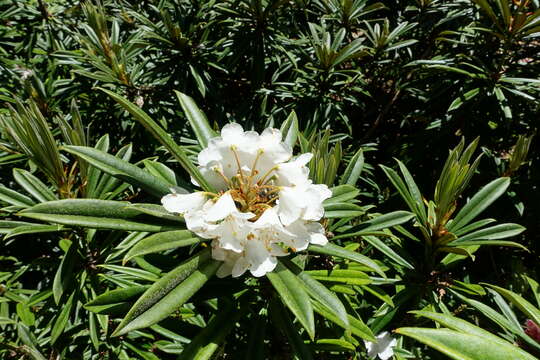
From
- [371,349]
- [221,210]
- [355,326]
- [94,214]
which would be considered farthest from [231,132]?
[371,349]

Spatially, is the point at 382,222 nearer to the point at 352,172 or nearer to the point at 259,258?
the point at 352,172

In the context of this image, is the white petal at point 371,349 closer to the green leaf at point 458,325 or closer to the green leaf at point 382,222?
the green leaf at point 382,222

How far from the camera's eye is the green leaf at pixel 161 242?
0.69 metres

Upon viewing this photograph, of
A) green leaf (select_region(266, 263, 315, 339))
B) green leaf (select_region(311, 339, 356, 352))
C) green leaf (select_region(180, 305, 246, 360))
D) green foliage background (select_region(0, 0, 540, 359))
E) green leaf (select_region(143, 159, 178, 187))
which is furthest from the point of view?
green foliage background (select_region(0, 0, 540, 359))

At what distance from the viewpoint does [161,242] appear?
2.43 ft

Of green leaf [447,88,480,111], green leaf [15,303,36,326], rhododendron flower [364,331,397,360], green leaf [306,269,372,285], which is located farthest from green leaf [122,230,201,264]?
green leaf [447,88,480,111]

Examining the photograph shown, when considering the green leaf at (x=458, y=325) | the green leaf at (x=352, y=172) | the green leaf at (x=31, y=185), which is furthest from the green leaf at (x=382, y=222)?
the green leaf at (x=31, y=185)

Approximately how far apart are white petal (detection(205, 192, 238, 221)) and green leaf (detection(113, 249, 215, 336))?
107mm

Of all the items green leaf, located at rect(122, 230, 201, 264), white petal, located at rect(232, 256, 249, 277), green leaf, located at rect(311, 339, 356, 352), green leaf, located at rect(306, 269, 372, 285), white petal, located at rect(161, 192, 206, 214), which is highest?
white petal, located at rect(161, 192, 206, 214)

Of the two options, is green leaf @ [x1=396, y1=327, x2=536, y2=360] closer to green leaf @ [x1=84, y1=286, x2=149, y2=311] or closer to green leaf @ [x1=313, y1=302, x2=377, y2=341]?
green leaf @ [x1=313, y1=302, x2=377, y2=341]

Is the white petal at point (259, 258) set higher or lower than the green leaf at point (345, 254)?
higher

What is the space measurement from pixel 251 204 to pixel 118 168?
1.01 ft

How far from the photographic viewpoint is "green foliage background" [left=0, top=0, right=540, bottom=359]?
46.5 inches

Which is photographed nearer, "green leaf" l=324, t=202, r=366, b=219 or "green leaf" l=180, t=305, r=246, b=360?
"green leaf" l=180, t=305, r=246, b=360
